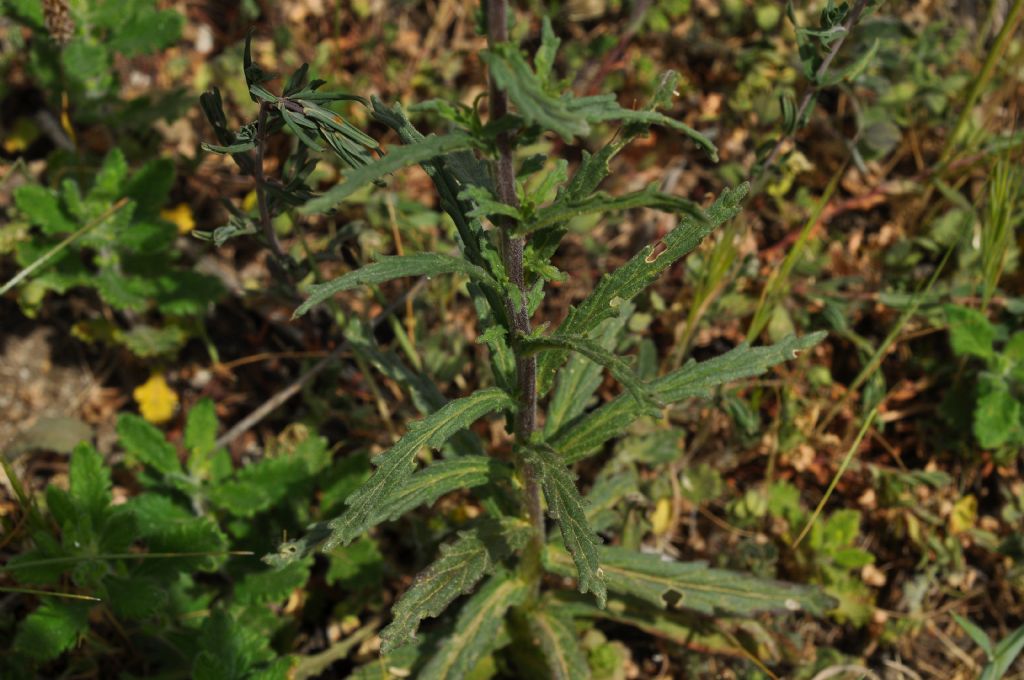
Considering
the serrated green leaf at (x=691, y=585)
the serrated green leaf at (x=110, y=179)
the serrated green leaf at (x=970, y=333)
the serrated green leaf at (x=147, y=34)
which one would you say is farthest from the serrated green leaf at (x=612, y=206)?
the serrated green leaf at (x=147, y=34)

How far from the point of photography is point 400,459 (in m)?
2.03

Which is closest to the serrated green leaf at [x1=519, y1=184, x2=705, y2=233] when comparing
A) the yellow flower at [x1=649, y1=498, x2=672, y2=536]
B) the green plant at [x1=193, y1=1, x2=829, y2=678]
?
the green plant at [x1=193, y1=1, x2=829, y2=678]

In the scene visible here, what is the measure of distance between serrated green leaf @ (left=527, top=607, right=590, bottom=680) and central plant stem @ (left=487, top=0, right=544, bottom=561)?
0.27 meters

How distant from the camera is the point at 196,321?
375cm

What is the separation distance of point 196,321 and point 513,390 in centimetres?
200

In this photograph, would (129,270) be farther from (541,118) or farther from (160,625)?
(541,118)

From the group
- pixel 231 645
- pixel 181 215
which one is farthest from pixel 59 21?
pixel 231 645

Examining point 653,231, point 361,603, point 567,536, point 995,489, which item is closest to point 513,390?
point 567,536

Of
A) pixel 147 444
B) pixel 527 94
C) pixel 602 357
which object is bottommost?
pixel 147 444

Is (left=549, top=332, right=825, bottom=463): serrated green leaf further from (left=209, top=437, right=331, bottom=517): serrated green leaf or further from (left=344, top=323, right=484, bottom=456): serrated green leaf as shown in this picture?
(left=209, top=437, right=331, bottom=517): serrated green leaf

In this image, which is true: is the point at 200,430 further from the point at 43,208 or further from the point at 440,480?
the point at 440,480

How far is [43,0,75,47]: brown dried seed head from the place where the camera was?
327cm

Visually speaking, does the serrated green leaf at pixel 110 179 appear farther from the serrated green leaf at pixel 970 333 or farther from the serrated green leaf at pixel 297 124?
the serrated green leaf at pixel 970 333

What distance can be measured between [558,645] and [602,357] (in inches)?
51.6
